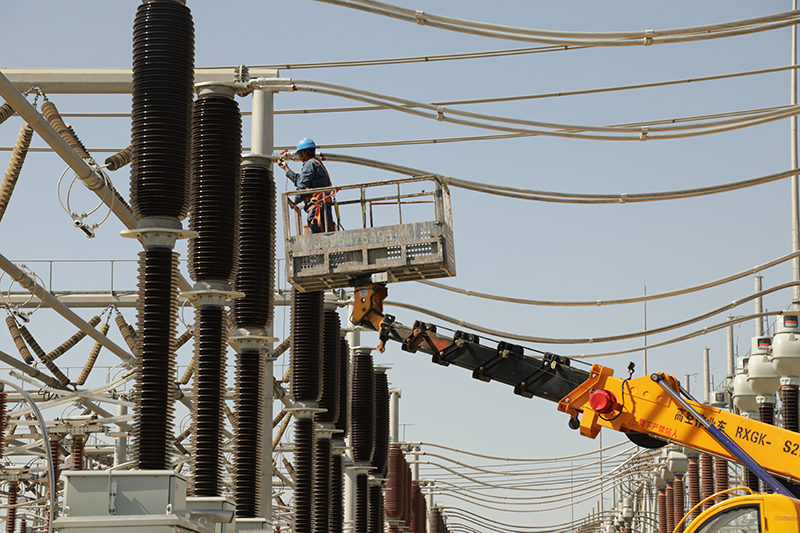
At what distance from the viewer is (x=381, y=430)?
39.6 m

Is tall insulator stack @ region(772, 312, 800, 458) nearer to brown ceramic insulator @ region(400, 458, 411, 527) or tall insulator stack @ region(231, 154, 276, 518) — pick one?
tall insulator stack @ region(231, 154, 276, 518)

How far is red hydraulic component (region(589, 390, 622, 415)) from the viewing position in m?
14.9

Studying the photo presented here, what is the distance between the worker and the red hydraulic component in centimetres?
464

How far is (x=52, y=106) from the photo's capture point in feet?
60.5

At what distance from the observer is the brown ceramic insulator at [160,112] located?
554 inches

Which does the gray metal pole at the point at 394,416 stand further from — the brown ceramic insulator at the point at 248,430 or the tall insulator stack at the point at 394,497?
the brown ceramic insulator at the point at 248,430

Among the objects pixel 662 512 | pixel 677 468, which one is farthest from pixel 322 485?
pixel 662 512

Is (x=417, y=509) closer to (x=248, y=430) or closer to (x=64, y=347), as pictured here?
(x=64, y=347)

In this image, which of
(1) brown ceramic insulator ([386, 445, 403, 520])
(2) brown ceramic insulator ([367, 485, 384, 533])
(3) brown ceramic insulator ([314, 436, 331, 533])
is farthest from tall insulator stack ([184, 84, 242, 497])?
(1) brown ceramic insulator ([386, 445, 403, 520])

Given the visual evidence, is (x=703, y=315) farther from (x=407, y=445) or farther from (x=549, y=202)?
(x=407, y=445)

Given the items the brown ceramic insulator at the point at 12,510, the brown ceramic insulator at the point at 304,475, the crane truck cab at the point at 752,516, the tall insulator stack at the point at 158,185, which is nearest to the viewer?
the crane truck cab at the point at 752,516

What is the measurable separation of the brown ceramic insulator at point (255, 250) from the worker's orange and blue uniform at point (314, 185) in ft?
7.76

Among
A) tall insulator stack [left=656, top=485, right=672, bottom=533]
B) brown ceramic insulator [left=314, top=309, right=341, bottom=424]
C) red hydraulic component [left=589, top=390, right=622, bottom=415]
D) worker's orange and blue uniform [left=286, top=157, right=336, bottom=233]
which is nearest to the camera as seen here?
red hydraulic component [left=589, top=390, right=622, bottom=415]

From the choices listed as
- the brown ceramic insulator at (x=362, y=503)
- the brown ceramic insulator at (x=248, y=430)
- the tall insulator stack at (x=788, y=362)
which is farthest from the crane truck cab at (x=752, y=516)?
the brown ceramic insulator at (x=362, y=503)
